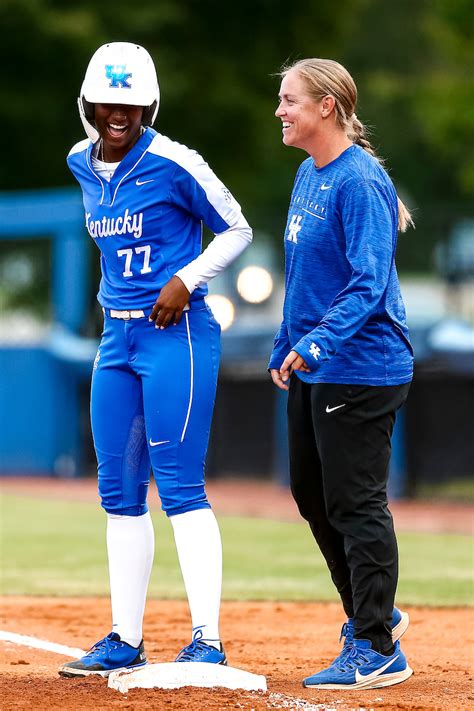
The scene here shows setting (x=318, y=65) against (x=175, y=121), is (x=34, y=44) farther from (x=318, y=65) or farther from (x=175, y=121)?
(x=318, y=65)

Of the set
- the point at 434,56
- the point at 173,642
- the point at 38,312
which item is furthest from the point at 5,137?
the point at 434,56

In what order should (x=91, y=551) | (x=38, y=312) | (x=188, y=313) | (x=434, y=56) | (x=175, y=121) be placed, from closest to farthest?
1. (x=188, y=313)
2. (x=91, y=551)
3. (x=38, y=312)
4. (x=175, y=121)
5. (x=434, y=56)

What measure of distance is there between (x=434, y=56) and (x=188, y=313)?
42.4 meters

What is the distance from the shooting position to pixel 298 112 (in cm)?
463

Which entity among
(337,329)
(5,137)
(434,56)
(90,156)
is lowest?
(337,329)

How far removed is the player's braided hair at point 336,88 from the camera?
461 centimetres

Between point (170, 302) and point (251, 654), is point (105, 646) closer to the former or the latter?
point (251, 654)

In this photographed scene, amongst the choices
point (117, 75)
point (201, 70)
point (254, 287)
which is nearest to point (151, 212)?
point (117, 75)

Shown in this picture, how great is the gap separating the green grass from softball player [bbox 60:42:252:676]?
311cm

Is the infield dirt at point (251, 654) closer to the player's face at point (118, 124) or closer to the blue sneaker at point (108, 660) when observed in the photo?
the blue sneaker at point (108, 660)

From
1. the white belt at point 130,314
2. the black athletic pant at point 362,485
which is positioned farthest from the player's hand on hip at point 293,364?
the white belt at point 130,314

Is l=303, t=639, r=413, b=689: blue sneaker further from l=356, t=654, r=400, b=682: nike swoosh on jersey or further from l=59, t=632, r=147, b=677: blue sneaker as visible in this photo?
l=59, t=632, r=147, b=677: blue sneaker

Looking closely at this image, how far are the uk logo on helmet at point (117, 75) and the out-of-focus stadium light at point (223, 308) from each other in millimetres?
10138

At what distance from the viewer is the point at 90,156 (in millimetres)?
4789
